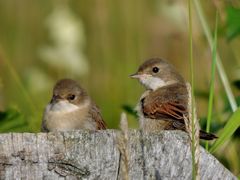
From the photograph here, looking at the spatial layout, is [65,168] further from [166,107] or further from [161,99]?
[161,99]

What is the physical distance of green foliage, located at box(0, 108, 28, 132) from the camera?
6.83 meters

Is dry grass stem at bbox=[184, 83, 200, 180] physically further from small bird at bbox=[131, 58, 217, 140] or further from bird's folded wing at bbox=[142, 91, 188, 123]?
bird's folded wing at bbox=[142, 91, 188, 123]

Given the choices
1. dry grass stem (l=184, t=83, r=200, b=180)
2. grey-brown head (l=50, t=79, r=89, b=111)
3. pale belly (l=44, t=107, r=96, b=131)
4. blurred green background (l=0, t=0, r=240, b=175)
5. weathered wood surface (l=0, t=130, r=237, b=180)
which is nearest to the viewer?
dry grass stem (l=184, t=83, r=200, b=180)

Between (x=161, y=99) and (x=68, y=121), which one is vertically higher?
(x=161, y=99)

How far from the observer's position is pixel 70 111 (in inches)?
293

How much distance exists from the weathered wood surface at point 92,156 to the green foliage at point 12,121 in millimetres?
2162

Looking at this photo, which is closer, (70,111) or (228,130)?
(228,130)

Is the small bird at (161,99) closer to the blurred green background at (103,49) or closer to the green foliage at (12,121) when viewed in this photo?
the blurred green background at (103,49)

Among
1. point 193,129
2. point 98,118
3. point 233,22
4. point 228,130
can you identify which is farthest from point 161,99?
point 193,129

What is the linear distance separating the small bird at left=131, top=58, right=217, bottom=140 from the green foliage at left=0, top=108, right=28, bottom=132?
39.1 inches

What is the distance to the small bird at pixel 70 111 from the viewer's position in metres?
7.18

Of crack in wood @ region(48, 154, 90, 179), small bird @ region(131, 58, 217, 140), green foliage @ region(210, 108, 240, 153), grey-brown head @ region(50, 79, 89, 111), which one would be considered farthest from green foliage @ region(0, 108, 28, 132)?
crack in wood @ region(48, 154, 90, 179)

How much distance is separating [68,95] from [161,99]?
0.81 meters

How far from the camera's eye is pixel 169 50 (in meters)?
14.1
